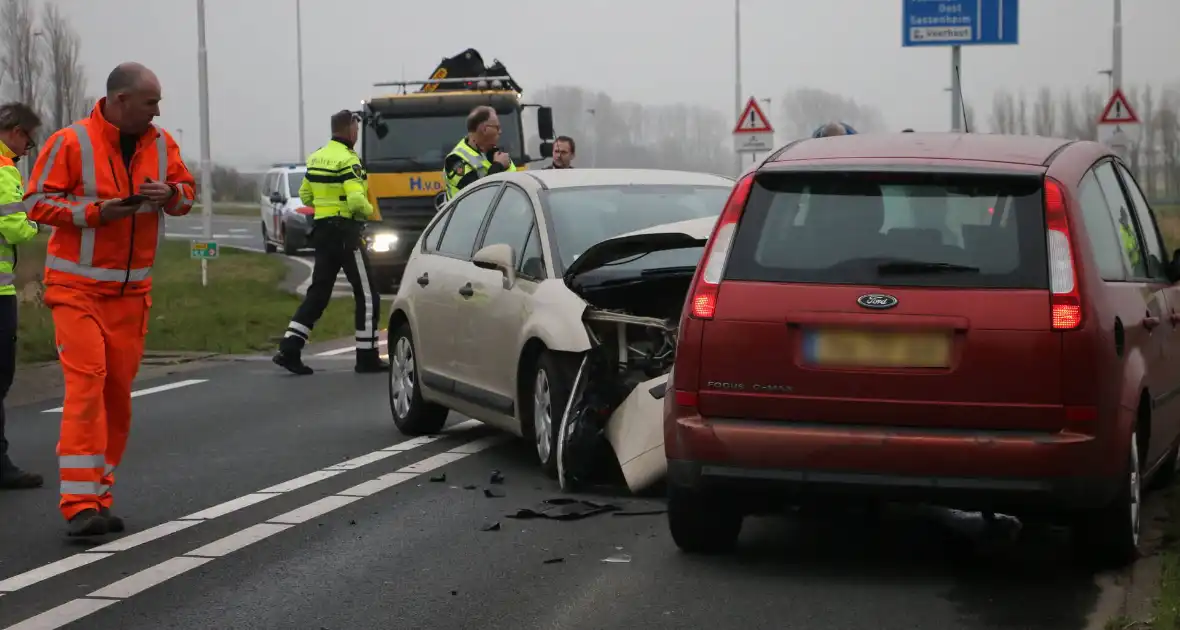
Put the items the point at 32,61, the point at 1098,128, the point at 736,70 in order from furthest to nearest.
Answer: the point at 736,70 < the point at 32,61 < the point at 1098,128

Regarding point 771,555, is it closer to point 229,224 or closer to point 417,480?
point 417,480

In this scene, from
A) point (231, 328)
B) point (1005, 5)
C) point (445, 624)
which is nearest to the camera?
point (445, 624)

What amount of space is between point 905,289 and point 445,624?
1811 millimetres

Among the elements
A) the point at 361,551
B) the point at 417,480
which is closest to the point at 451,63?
the point at 417,480

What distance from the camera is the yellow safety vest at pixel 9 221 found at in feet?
28.8

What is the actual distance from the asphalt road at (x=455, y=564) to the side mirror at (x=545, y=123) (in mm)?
14798

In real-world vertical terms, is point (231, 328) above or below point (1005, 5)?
below

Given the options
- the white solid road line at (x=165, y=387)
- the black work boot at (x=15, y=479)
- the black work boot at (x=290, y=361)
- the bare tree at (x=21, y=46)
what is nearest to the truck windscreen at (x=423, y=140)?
the black work boot at (x=290, y=361)

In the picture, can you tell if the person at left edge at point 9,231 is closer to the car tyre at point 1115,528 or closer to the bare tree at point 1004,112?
the car tyre at point 1115,528

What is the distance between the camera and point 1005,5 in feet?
85.6

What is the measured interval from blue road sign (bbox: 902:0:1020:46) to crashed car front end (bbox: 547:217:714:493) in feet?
60.6

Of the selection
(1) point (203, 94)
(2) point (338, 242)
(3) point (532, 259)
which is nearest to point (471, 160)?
(2) point (338, 242)

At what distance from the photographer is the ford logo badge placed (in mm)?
6000

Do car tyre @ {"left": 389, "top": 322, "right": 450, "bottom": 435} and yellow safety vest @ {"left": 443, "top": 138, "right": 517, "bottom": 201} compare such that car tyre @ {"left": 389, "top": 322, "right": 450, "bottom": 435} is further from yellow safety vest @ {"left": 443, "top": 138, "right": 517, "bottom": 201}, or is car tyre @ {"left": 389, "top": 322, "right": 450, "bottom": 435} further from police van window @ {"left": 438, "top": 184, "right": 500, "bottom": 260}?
yellow safety vest @ {"left": 443, "top": 138, "right": 517, "bottom": 201}
